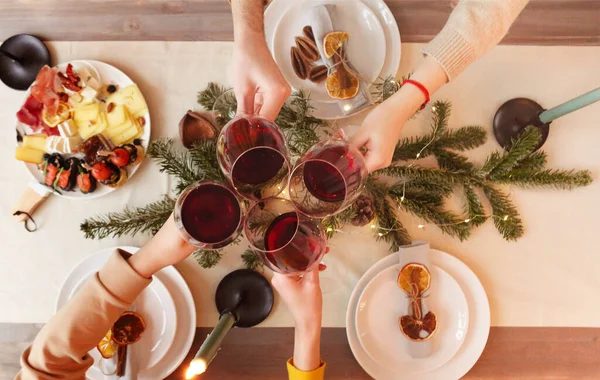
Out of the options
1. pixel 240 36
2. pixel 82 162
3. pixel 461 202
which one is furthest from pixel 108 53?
pixel 461 202

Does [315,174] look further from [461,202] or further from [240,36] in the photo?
[461,202]

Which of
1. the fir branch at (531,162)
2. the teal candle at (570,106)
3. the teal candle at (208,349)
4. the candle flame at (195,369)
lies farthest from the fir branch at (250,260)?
the teal candle at (570,106)

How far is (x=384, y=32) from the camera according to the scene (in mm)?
1092

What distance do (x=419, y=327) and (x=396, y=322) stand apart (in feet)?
0.19

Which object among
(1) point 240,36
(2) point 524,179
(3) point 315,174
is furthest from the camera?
(2) point 524,179

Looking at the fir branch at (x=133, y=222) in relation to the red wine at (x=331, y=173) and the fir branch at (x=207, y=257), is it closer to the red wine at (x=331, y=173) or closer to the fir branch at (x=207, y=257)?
the fir branch at (x=207, y=257)

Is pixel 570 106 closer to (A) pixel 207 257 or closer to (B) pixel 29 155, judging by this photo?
(A) pixel 207 257

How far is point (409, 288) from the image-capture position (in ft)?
3.52

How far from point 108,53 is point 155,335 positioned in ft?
2.40

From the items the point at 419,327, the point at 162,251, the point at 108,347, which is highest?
the point at 162,251

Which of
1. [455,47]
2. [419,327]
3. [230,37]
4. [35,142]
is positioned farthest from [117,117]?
[419,327]

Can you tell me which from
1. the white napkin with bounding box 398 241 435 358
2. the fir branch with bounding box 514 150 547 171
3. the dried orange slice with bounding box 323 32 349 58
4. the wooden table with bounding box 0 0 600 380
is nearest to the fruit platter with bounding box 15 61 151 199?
the wooden table with bounding box 0 0 600 380

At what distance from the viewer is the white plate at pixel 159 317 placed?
108 cm

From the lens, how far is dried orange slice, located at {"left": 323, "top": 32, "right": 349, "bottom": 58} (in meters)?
1.06
